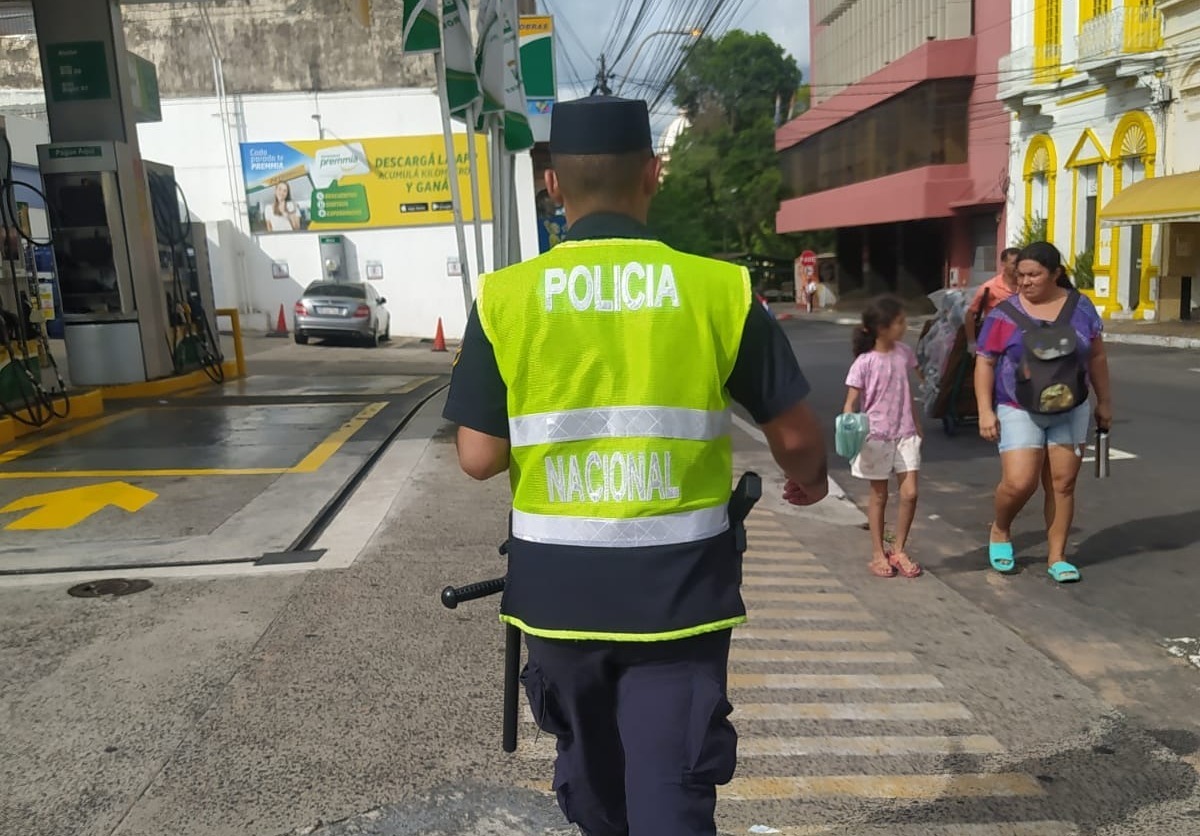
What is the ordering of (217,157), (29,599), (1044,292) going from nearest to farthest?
(29,599) → (1044,292) → (217,157)

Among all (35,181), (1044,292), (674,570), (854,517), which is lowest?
(854,517)

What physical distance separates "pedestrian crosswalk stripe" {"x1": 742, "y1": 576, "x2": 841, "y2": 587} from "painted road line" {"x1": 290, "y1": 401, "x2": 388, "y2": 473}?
3616 millimetres

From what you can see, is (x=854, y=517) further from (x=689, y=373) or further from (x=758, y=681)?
(x=689, y=373)

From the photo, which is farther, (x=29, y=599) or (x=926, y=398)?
(x=926, y=398)

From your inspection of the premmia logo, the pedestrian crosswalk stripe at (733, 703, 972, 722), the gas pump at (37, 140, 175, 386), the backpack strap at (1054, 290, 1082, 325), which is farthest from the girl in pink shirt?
the premmia logo

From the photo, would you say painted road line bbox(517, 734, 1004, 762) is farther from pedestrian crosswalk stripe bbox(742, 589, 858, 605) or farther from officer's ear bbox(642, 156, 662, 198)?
officer's ear bbox(642, 156, 662, 198)

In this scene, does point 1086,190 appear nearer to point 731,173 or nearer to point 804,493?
point 804,493

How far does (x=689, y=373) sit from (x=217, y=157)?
89.9 feet

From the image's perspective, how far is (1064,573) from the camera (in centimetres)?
526

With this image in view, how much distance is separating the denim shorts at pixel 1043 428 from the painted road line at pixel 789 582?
117 cm

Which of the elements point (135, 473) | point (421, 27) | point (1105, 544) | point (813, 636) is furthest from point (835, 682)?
point (421, 27)

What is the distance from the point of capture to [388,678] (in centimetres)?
387

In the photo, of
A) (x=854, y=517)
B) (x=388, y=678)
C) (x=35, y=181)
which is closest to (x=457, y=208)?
(x=854, y=517)

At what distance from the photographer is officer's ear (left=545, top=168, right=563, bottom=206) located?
2.16 meters
